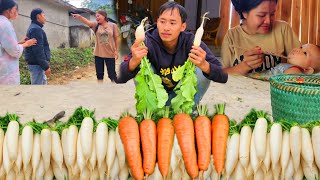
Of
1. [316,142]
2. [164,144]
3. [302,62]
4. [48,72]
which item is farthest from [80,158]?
[302,62]

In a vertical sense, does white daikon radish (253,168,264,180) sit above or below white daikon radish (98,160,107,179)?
below

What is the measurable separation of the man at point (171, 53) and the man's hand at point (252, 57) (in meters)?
1.48

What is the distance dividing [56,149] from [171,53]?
126 cm

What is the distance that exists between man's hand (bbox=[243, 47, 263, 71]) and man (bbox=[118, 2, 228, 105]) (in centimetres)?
148

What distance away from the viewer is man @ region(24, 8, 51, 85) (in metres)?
4.38

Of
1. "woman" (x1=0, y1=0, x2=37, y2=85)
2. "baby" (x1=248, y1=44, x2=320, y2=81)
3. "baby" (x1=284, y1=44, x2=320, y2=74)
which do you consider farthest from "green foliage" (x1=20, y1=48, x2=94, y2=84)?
"baby" (x1=284, y1=44, x2=320, y2=74)

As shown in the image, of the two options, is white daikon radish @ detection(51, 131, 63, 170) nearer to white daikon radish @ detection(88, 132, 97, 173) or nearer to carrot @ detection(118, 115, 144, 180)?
white daikon radish @ detection(88, 132, 97, 173)

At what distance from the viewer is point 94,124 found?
192 cm

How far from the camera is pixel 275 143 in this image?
1820 millimetres

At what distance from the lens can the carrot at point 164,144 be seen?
6.08 feet

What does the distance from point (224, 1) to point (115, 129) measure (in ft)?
14.0

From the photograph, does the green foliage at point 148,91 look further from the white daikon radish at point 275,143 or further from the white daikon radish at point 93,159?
the white daikon radish at point 275,143

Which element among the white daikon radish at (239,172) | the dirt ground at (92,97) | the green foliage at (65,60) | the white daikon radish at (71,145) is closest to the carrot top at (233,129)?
the white daikon radish at (239,172)

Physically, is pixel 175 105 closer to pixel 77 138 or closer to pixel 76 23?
pixel 77 138
